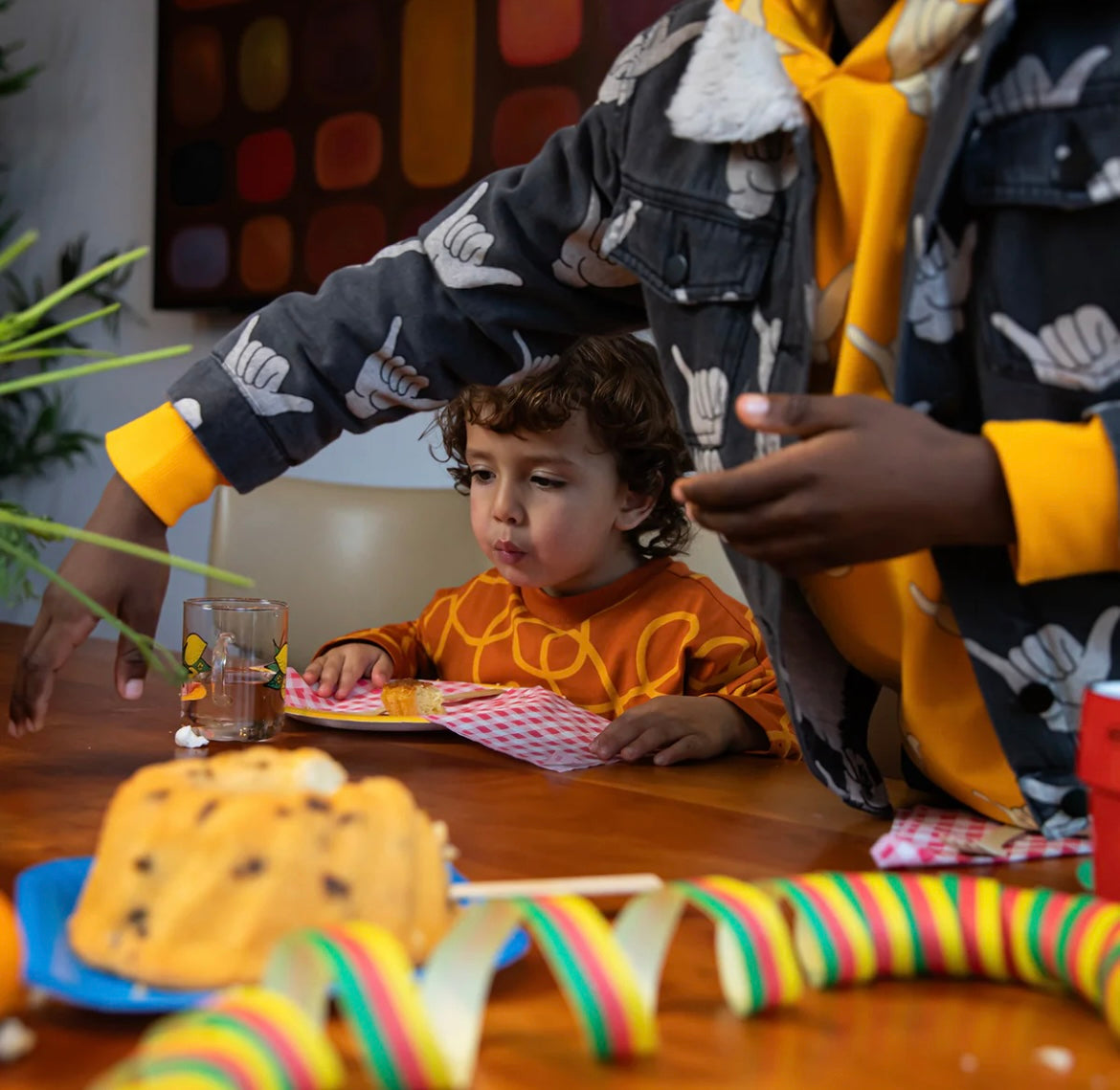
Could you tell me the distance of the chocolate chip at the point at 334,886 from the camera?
16.1 inches

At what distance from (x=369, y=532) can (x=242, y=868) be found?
53.7 inches

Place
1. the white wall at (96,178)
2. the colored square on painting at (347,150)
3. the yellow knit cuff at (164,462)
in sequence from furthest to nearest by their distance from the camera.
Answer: the white wall at (96,178) < the colored square on painting at (347,150) < the yellow knit cuff at (164,462)

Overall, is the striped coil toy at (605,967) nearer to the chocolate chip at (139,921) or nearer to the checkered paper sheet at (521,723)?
the chocolate chip at (139,921)

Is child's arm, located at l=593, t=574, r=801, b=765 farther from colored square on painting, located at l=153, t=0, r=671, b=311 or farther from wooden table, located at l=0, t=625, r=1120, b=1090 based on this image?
colored square on painting, located at l=153, t=0, r=671, b=311

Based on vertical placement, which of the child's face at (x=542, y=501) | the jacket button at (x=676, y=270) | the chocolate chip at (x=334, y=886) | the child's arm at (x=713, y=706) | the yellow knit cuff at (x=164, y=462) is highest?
the jacket button at (x=676, y=270)

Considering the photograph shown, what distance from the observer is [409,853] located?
1.41ft

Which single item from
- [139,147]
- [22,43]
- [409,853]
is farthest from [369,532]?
[22,43]

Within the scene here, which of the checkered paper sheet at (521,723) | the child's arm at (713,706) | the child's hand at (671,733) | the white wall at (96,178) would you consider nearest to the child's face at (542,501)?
the child's arm at (713,706)

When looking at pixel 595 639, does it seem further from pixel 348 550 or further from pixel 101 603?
pixel 101 603

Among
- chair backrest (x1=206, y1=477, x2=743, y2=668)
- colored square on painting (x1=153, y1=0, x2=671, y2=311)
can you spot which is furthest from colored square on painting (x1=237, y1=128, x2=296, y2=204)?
chair backrest (x1=206, y1=477, x2=743, y2=668)

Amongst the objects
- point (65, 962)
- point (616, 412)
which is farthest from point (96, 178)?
point (65, 962)

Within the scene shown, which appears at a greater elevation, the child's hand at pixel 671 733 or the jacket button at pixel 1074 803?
the jacket button at pixel 1074 803

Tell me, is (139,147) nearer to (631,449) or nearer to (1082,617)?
(631,449)

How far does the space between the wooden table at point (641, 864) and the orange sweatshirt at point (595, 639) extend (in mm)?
377
